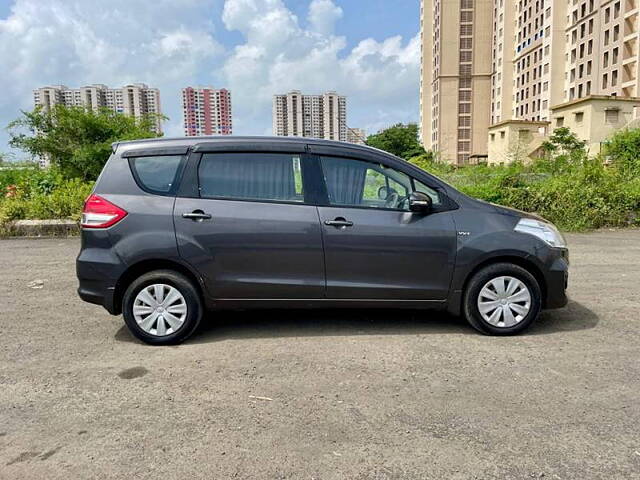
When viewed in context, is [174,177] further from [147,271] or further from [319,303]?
[319,303]

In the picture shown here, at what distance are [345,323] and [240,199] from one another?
1.64 m

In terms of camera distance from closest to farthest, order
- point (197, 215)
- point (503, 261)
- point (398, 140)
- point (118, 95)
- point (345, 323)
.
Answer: point (197, 215), point (503, 261), point (345, 323), point (118, 95), point (398, 140)

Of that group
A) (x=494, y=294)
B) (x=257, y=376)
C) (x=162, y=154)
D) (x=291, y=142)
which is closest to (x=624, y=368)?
(x=494, y=294)

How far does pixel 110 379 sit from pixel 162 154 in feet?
6.46

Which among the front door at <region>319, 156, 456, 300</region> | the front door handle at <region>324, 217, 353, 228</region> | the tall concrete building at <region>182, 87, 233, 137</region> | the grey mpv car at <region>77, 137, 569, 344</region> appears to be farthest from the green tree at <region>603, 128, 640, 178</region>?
the tall concrete building at <region>182, 87, 233, 137</region>

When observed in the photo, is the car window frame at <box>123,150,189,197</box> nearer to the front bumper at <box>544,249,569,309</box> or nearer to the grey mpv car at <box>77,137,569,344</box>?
the grey mpv car at <box>77,137,569,344</box>

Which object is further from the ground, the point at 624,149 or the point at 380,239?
the point at 624,149

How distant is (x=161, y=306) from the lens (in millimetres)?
4309

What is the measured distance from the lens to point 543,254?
4.43 meters

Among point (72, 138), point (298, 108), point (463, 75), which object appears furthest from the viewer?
point (463, 75)

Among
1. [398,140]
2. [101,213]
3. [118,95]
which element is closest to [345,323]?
[101,213]

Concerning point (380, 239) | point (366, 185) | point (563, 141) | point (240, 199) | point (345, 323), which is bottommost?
point (345, 323)

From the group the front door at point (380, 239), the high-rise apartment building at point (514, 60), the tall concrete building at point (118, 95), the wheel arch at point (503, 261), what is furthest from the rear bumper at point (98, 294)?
the high-rise apartment building at point (514, 60)

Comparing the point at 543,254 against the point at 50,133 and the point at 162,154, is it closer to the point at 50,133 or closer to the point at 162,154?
the point at 162,154
